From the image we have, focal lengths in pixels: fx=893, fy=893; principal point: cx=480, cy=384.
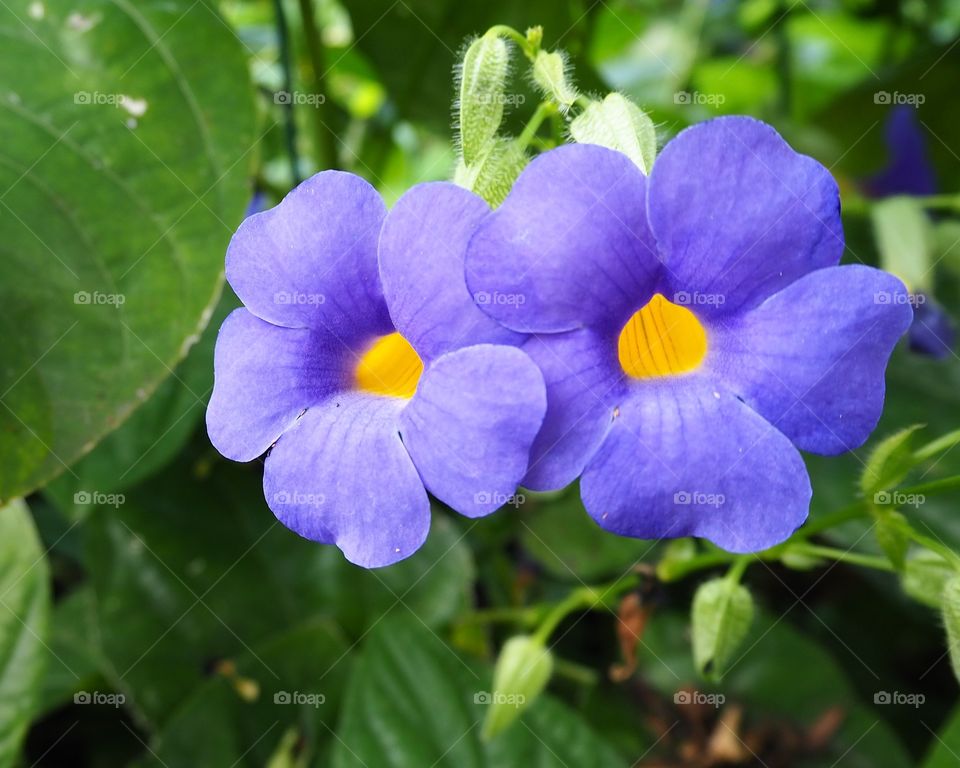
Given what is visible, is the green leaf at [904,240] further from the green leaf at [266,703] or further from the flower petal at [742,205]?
the green leaf at [266,703]

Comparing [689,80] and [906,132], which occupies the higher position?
[689,80]

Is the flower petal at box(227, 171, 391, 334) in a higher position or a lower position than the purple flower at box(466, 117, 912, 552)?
higher

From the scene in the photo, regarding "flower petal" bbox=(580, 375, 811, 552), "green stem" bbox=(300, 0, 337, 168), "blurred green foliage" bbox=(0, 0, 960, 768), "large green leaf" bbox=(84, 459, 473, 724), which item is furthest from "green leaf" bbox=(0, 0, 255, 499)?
"flower petal" bbox=(580, 375, 811, 552)

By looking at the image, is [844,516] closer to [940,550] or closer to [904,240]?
[940,550]

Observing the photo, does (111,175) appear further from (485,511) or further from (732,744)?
(732,744)

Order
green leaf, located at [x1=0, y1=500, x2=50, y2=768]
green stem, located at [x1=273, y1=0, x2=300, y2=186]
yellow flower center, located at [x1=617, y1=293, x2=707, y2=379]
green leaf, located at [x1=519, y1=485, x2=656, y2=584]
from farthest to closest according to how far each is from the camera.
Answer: green leaf, located at [x1=519, y1=485, x2=656, y2=584] < green stem, located at [x1=273, y1=0, x2=300, y2=186] < green leaf, located at [x1=0, y1=500, x2=50, y2=768] < yellow flower center, located at [x1=617, y1=293, x2=707, y2=379]

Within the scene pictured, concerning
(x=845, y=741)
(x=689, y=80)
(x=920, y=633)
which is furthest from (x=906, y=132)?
(x=845, y=741)

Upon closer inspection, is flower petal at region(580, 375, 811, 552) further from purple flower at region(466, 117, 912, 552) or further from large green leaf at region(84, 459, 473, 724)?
large green leaf at region(84, 459, 473, 724)
